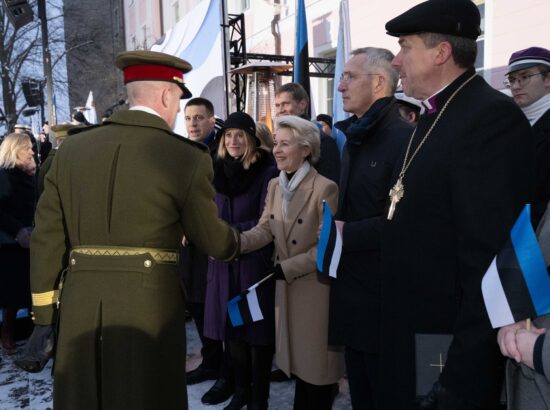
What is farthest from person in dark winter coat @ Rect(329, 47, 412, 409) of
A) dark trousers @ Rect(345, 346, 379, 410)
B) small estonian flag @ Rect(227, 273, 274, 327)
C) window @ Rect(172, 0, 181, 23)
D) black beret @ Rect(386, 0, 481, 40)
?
window @ Rect(172, 0, 181, 23)

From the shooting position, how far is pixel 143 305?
211 cm

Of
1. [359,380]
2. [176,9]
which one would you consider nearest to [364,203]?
[359,380]

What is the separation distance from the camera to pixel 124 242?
2.08 m

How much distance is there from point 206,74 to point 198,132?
126cm

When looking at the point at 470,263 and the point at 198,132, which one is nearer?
the point at 470,263

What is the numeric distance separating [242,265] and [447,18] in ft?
7.07

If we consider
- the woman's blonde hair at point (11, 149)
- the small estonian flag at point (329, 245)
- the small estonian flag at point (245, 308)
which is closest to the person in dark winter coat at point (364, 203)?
the small estonian flag at point (329, 245)

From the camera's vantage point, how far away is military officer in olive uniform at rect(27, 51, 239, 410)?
207 cm

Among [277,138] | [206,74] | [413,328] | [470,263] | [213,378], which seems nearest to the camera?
[470,263]

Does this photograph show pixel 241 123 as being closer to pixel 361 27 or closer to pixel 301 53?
pixel 301 53

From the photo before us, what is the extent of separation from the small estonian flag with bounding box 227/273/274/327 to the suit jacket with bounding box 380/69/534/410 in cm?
117

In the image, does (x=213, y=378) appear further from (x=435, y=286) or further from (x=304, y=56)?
(x=304, y=56)

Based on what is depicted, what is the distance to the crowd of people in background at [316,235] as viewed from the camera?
1430 millimetres

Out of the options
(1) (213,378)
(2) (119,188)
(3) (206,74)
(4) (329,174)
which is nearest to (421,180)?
(2) (119,188)
